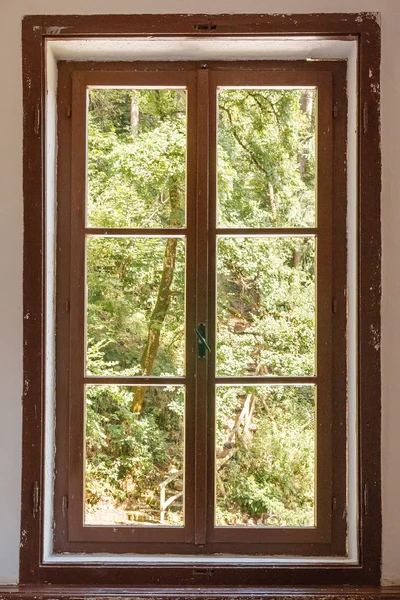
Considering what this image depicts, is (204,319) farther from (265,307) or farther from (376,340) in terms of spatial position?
(376,340)

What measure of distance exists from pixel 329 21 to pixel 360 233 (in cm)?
70

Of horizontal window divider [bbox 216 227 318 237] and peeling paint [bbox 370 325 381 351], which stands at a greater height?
horizontal window divider [bbox 216 227 318 237]

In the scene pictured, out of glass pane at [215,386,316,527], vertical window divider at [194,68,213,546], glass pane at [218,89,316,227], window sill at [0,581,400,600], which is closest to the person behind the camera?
window sill at [0,581,400,600]

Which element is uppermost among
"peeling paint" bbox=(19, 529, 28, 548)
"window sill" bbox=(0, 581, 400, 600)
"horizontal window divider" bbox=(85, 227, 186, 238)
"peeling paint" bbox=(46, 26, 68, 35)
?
"peeling paint" bbox=(46, 26, 68, 35)

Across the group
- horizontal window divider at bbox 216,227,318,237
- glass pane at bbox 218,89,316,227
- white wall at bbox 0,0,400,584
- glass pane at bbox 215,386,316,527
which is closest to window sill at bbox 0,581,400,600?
white wall at bbox 0,0,400,584

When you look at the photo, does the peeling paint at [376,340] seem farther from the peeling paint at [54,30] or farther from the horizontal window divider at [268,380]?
the peeling paint at [54,30]

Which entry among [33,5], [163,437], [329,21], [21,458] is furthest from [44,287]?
[329,21]

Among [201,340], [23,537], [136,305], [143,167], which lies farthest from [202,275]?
[23,537]

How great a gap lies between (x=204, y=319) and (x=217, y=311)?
0.24 m

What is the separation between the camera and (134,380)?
6.45ft

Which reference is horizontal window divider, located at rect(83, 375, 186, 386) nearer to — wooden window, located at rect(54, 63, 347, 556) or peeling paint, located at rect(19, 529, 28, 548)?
wooden window, located at rect(54, 63, 347, 556)

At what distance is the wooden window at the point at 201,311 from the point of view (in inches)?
77.2

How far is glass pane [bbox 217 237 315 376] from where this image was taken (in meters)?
2.15

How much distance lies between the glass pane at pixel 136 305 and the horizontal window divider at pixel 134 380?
9 cm
